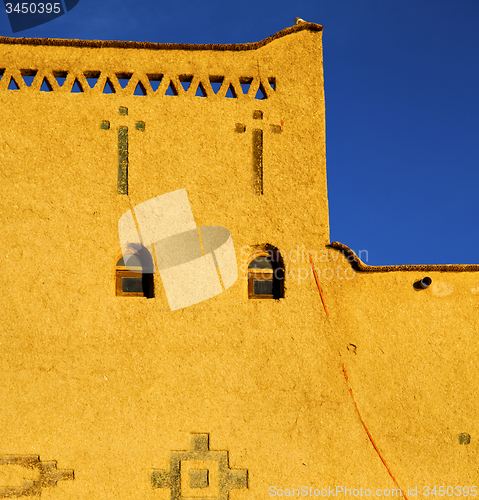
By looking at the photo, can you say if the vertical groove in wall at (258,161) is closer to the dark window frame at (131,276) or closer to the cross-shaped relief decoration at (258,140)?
the cross-shaped relief decoration at (258,140)

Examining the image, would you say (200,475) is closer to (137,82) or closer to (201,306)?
(201,306)

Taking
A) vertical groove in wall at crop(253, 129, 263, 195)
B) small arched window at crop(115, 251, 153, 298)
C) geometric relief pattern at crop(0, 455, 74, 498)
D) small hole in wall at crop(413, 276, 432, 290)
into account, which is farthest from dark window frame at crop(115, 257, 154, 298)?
small hole in wall at crop(413, 276, 432, 290)

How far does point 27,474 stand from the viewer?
431 centimetres

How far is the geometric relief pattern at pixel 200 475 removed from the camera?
4363mm

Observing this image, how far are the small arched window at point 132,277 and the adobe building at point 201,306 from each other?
0.07ft

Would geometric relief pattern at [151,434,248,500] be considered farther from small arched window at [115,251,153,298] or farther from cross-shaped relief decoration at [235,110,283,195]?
cross-shaped relief decoration at [235,110,283,195]

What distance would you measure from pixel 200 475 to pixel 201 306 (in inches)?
68.1

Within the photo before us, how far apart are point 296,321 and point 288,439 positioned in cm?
122

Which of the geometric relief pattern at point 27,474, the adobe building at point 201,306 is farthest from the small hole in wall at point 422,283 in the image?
the geometric relief pattern at point 27,474

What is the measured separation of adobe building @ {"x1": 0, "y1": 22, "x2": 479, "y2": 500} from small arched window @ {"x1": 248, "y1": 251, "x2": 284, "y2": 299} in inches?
0.7

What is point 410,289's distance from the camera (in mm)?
4742

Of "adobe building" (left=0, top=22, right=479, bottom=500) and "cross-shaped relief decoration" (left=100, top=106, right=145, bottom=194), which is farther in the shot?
"cross-shaped relief decoration" (left=100, top=106, right=145, bottom=194)

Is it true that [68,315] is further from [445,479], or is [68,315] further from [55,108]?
[445,479]

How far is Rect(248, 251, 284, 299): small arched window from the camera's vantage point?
15.9 ft
